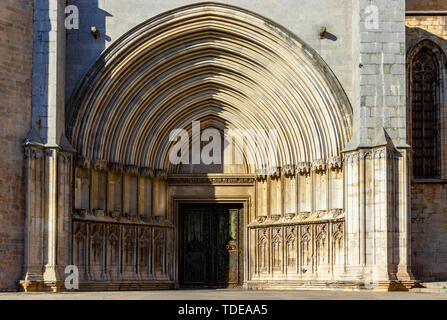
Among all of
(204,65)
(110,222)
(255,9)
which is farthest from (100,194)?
(255,9)

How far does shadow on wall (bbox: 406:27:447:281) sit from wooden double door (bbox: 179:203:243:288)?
448 centimetres

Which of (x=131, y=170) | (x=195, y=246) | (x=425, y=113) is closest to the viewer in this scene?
(x=131, y=170)

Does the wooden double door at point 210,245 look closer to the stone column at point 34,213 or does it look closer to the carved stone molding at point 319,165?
the carved stone molding at point 319,165

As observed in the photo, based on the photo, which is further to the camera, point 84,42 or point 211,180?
point 211,180

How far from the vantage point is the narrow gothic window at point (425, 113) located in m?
24.5

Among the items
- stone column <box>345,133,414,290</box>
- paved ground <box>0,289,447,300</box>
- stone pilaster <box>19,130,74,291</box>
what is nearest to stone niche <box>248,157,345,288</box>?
stone column <box>345,133,414,290</box>

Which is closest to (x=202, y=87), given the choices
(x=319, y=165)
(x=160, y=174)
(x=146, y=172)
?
(x=160, y=174)

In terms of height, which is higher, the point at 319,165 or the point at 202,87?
the point at 202,87

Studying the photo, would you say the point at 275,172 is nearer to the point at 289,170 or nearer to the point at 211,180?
the point at 289,170

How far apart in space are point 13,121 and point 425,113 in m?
10.1

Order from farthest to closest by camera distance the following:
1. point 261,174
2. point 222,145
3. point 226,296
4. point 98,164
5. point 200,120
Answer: point 222,145 → point 200,120 → point 261,174 → point 98,164 → point 226,296

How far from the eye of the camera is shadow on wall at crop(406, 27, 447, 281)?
2367 centimetres

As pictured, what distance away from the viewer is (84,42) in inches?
916

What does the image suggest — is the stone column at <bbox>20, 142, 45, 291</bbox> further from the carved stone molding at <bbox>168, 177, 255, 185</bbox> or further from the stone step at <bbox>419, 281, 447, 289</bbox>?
the stone step at <bbox>419, 281, 447, 289</bbox>
